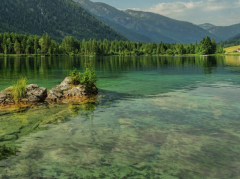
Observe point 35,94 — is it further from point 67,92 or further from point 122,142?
point 122,142

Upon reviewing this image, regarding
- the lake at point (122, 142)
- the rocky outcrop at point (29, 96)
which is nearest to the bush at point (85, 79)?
the rocky outcrop at point (29, 96)

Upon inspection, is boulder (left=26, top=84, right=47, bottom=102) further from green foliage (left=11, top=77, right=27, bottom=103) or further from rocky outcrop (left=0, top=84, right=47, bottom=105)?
green foliage (left=11, top=77, right=27, bottom=103)

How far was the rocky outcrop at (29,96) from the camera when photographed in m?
26.3

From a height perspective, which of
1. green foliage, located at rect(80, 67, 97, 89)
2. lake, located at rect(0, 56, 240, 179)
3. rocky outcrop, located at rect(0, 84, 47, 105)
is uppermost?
green foliage, located at rect(80, 67, 97, 89)

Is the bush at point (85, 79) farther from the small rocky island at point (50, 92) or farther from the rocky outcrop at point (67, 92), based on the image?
the rocky outcrop at point (67, 92)

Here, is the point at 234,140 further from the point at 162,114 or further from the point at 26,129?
the point at 26,129

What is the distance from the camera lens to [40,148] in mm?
14305

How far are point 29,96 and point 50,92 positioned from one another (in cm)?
302

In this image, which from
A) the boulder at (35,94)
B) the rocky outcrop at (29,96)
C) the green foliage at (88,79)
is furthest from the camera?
the green foliage at (88,79)

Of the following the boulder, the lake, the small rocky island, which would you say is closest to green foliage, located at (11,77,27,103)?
the small rocky island

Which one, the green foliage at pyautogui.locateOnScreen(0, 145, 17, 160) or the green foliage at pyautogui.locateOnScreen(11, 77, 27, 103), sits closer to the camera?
the green foliage at pyautogui.locateOnScreen(0, 145, 17, 160)

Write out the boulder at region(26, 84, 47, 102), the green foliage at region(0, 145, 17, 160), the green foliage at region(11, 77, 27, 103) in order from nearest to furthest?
1. the green foliage at region(0, 145, 17, 160)
2. the green foliage at region(11, 77, 27, 103)
3. the boulder at region(26, 84, 47, 102)

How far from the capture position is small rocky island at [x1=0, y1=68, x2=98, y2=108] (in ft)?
87.7

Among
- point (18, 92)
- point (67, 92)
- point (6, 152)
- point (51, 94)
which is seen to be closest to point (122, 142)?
point (6, 152)
